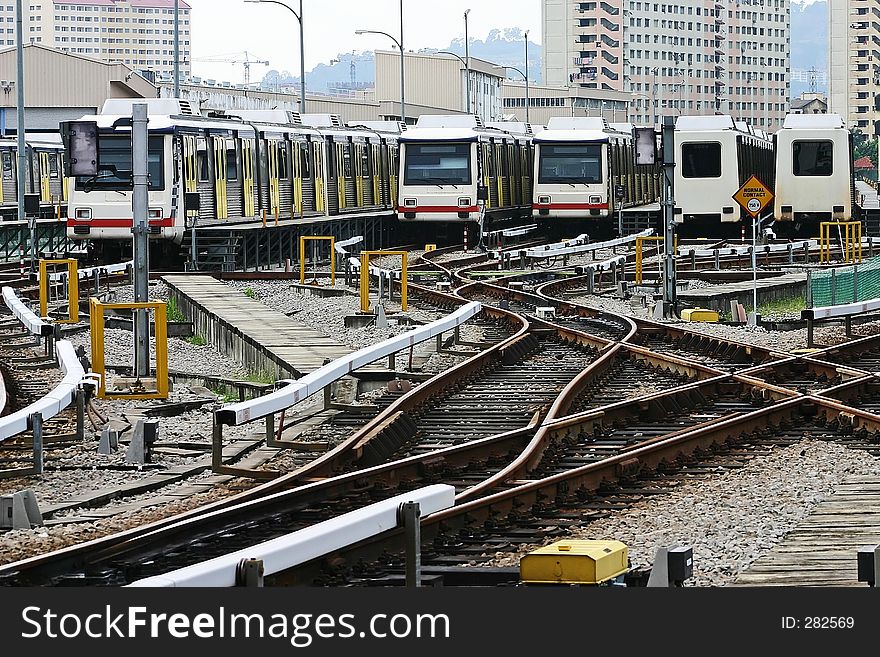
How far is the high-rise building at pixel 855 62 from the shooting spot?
17125cm

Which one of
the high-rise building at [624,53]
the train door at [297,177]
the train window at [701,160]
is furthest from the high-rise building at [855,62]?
the train door at [297,177]

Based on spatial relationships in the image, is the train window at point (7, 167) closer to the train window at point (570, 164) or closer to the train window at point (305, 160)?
the train window at point (305, 160)

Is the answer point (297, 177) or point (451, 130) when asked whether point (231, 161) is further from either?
point (451, 130)

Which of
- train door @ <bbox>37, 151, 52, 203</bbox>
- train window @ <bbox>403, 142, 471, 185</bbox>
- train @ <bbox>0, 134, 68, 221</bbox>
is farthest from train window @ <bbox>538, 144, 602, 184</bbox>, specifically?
train door @ <bbox>37, 151, 52, 203</bbox>

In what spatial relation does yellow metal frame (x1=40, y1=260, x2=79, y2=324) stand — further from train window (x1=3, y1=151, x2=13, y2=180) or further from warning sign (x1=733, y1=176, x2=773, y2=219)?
train window (x1=3, y1=151, x2=13, y2=180)

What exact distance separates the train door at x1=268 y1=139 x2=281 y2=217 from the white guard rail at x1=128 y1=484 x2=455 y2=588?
28.6 meters

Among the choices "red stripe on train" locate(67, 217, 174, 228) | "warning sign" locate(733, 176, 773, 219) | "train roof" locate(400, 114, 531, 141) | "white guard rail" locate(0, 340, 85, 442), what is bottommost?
"white guard rail" locate(0, 340, 85, 442)

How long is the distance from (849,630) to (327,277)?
27.7 metres

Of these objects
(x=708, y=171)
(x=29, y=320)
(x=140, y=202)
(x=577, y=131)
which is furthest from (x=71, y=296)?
(x=577, y=131)

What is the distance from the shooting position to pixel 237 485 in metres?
11.6

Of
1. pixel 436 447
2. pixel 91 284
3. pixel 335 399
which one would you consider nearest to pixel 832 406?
pixel 436 447

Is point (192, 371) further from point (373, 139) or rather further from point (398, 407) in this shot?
point (373, 139)

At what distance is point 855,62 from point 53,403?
16802cm

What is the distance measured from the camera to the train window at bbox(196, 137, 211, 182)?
1302 inches
